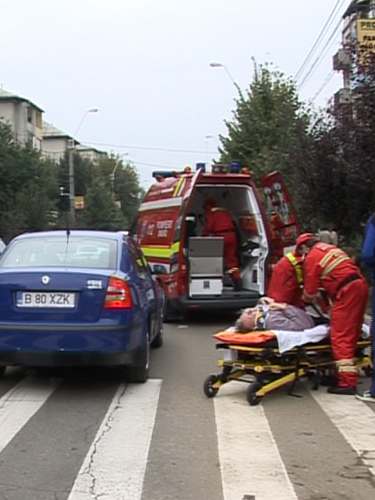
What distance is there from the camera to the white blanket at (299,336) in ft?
23.5

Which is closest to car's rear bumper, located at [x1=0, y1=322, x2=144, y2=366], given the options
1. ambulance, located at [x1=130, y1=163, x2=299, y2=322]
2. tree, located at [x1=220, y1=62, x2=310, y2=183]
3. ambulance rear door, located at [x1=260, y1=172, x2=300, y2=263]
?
ambulance, located at [x1=130, y1=163, x2=299, y2=322]

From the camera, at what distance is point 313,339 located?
24.4 ft

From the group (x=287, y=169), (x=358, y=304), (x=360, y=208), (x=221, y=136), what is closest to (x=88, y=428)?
(x=358, y=304)

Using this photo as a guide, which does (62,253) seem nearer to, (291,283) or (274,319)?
(274,319)

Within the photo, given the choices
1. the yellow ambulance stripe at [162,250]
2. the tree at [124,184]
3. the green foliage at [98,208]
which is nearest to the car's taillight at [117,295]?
the yellow ambulance stripe at [162,250]

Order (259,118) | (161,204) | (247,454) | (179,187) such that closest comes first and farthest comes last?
(247,454) < (179,187) < (161,204) < (259,118)

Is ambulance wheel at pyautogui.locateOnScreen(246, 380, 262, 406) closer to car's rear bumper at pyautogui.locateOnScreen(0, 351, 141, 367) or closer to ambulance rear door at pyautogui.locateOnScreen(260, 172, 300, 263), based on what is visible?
car's rear bumper at pyautogui.locateOnScreen(0, 351, 141, 367)

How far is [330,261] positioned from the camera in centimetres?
756

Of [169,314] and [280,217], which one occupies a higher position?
[280,217]

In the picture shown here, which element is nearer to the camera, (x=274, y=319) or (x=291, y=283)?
(x=274, y=319)

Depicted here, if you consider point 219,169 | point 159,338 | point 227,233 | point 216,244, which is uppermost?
point 219,169

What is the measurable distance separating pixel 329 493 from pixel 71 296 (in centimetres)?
330

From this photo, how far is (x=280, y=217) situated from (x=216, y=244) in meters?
1.16

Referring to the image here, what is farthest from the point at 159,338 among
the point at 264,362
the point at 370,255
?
the point at 370,255
